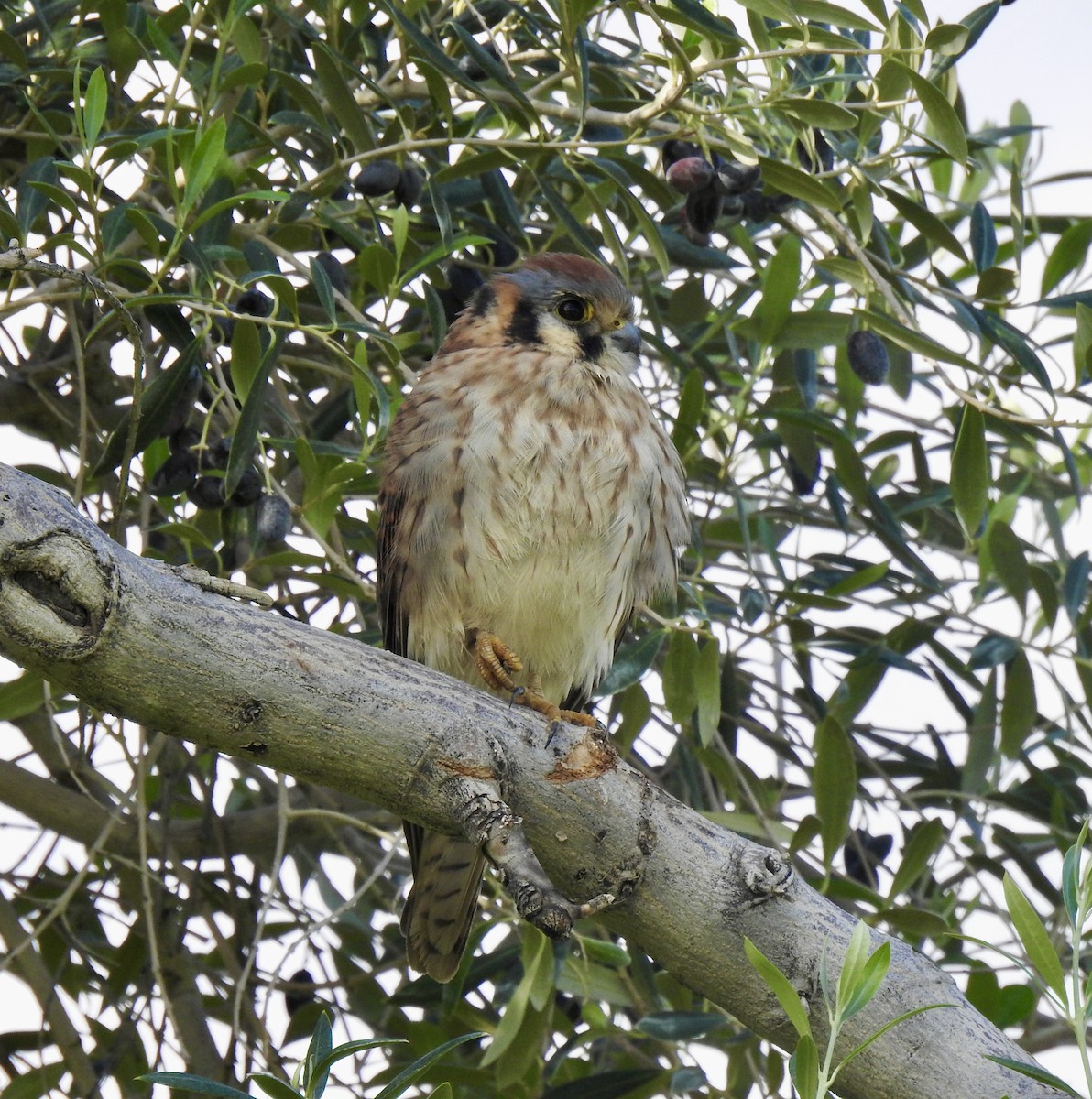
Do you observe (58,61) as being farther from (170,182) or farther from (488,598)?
(488,598)

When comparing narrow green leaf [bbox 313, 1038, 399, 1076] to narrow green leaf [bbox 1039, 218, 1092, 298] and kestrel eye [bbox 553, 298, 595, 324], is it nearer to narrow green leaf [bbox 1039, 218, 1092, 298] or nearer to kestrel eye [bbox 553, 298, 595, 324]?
kestrel eye [bbox 553, 298, 595, 324]

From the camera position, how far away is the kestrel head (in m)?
3.09

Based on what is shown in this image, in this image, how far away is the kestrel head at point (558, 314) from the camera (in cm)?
309

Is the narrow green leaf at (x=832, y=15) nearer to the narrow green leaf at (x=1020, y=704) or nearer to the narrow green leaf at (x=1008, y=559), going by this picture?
the narrow green leaf at (x=1008, y=559)

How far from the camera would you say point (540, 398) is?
292 centimetres

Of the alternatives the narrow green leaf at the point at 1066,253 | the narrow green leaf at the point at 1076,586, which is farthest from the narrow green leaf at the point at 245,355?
the narrow green leaf at the point at 1076,586

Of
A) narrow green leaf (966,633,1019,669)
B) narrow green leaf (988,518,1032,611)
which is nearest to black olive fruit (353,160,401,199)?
narrow green leaf (988,518,1032,611)

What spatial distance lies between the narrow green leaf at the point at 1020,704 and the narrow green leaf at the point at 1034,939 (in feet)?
5.22

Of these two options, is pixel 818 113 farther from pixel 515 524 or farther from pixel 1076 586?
pixel 1076 586

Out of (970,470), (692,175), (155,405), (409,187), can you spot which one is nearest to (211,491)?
(155,405)

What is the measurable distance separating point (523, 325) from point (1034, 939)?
1875mm

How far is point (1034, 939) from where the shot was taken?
64.1 inches

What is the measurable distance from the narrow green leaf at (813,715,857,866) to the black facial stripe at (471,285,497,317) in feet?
3.77

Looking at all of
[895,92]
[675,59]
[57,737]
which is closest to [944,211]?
[895,92]
